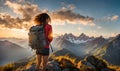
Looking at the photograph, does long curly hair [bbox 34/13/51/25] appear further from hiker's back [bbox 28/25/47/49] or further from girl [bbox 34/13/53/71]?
hiker's back [bbox 28/25/47/49]

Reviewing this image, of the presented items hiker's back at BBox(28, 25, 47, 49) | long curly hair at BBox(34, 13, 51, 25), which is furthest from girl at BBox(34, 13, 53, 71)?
hiker's back at BBox(28, 25, 47, 49)

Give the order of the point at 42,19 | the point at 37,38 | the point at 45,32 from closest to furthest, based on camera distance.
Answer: the point at 45,32, the point at 37,38, the point at 42,19

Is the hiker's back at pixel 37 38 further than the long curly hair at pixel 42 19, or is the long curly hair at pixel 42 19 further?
the long curly hair at pixel 42 19

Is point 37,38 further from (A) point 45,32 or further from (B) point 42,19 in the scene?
(B) point 42,19

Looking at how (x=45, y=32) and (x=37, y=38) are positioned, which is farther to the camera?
(x=37, y=38)

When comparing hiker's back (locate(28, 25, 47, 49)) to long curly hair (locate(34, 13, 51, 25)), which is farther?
long curly hair (locate(34, 13, 51, 25))

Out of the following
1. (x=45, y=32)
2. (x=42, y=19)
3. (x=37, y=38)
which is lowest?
(x=37, y=38)

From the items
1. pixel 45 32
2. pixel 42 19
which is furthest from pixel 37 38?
pixel 42 19

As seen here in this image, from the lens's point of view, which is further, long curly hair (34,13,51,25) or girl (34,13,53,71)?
long curly hair (34,13,51,25)

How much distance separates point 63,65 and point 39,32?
14.6 ft

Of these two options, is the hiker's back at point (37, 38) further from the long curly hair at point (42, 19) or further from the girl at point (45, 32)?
the long curly hair at point (42, 19)

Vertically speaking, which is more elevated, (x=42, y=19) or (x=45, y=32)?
(x=42, y=19)

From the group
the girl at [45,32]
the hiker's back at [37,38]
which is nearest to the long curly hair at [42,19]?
the girl at [45,32]

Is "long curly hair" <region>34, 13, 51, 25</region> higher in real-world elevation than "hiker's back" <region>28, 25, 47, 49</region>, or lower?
higher
